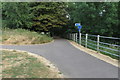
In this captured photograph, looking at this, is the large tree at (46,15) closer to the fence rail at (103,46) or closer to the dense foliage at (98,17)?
the dense foliage at (98,17)

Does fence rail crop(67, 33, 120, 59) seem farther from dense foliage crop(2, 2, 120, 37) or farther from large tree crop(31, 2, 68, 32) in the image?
large tree crop(31, 2, 68, 32)

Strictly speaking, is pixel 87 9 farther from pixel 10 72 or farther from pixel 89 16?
pixel 10 72

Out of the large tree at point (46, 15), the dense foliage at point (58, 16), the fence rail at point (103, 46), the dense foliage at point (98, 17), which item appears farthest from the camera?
the large tree at point (46, 15)

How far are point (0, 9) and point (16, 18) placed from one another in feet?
10.4

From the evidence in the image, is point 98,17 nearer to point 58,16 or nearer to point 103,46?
point 58,16

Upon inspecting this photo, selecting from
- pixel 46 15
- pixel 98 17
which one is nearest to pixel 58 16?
pixel 46 15

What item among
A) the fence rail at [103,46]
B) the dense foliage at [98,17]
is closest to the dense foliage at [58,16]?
the dense foliage at [98,17]

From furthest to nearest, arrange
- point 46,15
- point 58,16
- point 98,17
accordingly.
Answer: point 58,16 < point 46,15 < point 98,17

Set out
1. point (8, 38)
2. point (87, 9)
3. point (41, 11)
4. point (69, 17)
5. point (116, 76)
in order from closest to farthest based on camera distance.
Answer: point (116, 76) < point (8, 38) < point (87, 9) < point (41, 11) < point (69, 17)

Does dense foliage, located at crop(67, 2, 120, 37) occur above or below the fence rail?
above

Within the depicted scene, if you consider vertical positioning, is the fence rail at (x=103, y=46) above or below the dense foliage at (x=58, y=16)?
below

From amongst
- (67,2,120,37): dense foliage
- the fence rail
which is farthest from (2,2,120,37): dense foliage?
the fence rail

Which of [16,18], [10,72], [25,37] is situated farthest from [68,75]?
[16,18]

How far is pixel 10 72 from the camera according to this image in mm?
4762
